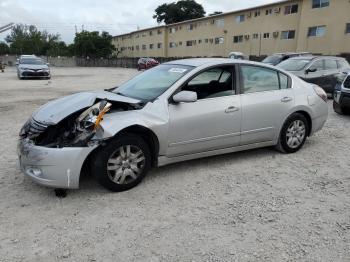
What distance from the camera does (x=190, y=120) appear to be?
4.19 metres

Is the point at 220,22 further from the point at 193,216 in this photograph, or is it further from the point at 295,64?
the point at 193,216

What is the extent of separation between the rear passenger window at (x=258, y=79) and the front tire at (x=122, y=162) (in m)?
1.84

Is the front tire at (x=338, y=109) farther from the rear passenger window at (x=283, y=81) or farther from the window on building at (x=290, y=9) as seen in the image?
the window on building at (x=290, y=9)

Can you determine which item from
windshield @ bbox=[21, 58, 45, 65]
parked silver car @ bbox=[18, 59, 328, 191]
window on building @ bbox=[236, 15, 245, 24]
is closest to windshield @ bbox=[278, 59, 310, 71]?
parked silver car @ bbox=[18, 59, 328, 191]

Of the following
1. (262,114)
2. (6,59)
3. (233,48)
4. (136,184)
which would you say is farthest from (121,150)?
(6,59)

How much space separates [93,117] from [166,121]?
0.88 metres

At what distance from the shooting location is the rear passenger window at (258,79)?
4777 millimetres

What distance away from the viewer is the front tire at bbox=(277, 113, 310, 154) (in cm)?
515

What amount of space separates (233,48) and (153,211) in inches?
1506

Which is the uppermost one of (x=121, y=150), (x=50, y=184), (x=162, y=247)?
(x=121, y=150)

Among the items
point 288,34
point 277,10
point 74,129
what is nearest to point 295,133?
point 74,129

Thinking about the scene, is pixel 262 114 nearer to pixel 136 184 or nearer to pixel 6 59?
pixel 136 184

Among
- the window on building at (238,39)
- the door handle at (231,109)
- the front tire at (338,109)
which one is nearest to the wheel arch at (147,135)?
the door handle at (231,109)

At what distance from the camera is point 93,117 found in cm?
370
